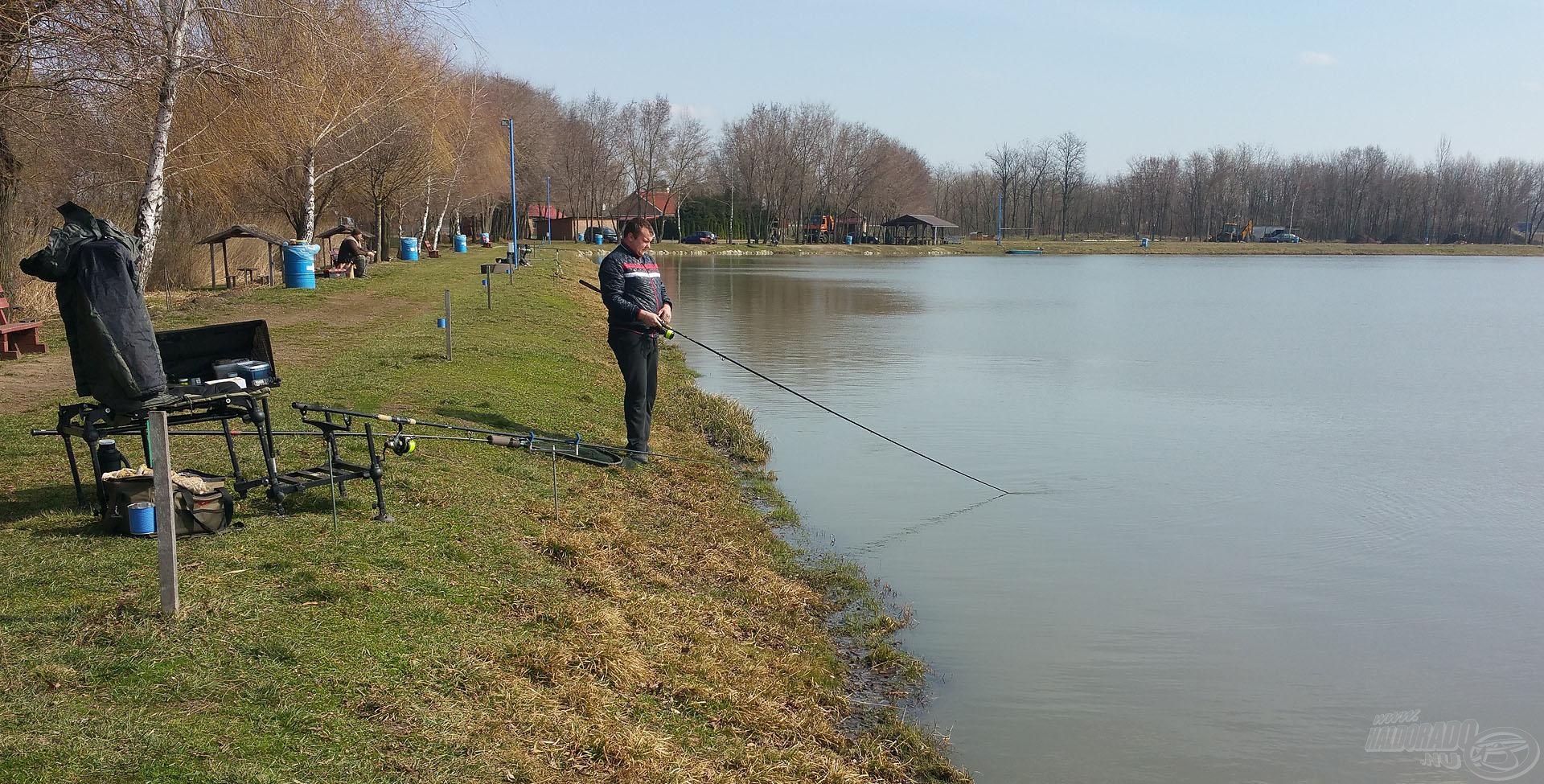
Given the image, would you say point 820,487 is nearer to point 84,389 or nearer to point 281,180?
point 84,389

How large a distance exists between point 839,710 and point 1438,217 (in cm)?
15556

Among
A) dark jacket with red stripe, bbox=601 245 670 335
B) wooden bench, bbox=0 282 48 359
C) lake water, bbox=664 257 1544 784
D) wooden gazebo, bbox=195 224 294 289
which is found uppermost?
wooden gazebo, bbox=195 224 294 289

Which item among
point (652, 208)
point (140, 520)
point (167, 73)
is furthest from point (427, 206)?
point (652, 208)

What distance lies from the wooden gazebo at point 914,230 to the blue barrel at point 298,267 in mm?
87568

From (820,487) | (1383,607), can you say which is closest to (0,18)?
(820,487)

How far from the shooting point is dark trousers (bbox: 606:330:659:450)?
9.83 m

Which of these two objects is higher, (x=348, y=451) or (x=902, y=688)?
(x=348, y=451)

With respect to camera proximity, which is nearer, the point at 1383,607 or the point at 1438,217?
the point at 1383,607

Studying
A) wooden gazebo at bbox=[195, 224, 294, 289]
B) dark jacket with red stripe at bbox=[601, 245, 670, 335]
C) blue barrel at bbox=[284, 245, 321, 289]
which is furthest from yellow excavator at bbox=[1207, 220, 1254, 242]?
dark jacket with red stripe at bbox=[601, 245, 670, 335]

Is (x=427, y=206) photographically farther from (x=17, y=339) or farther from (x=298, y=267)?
(x=17, y=339)

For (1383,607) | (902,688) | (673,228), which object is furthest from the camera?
(673,228)

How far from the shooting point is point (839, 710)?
6.11m

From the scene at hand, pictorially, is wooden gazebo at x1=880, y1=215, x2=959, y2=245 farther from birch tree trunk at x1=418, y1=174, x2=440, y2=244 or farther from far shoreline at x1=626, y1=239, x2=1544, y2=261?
birch tree trunk at x1=418, y1=174, x2=440, y2=244

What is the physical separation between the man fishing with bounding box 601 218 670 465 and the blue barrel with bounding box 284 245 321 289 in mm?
18508
